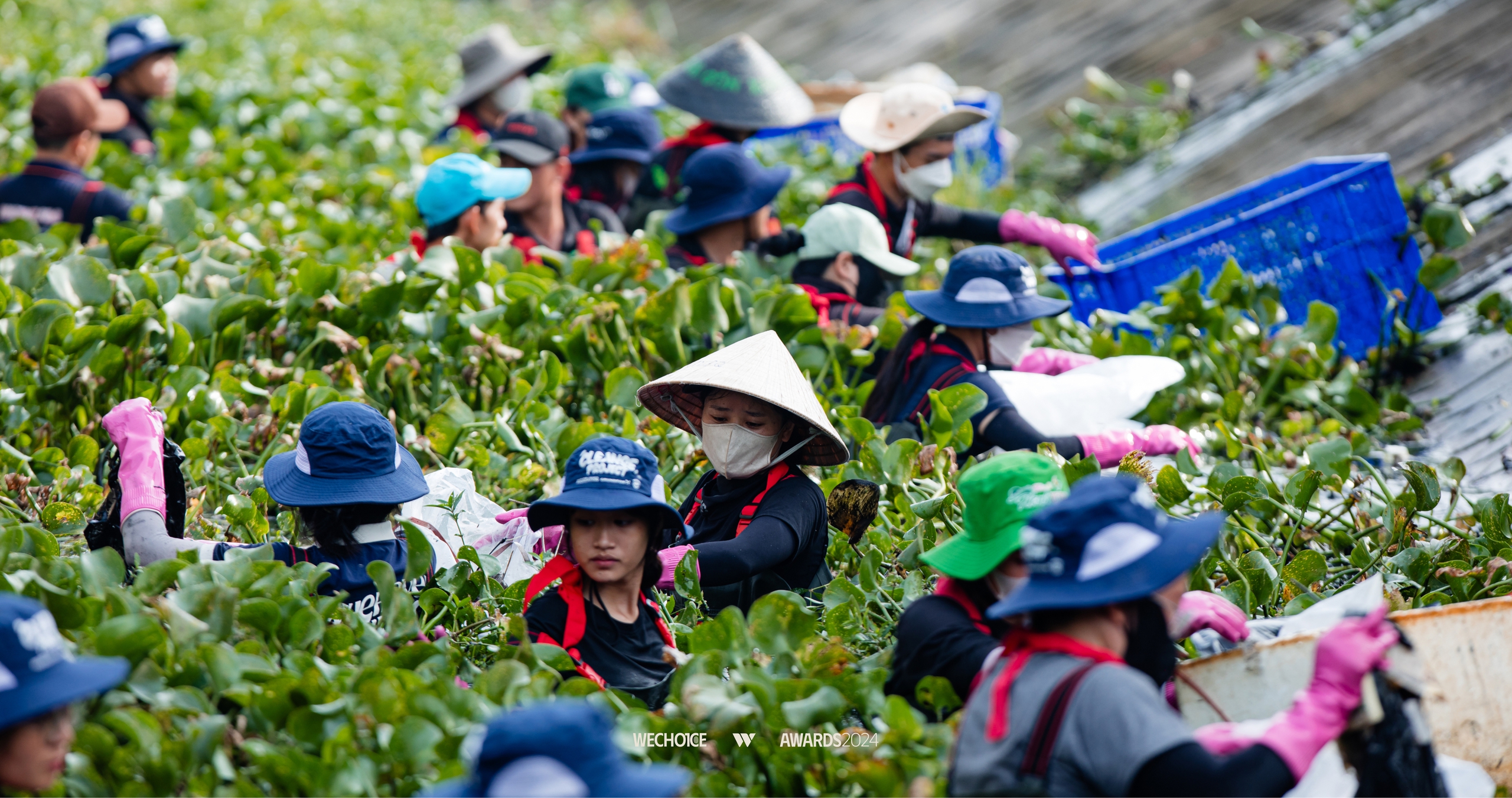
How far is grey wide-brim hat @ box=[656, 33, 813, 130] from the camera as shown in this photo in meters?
6.13

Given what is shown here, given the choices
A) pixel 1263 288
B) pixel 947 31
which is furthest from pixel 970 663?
pixel 947 31

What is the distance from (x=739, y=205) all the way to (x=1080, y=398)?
5.64ft

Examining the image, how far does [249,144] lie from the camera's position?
6.91 m

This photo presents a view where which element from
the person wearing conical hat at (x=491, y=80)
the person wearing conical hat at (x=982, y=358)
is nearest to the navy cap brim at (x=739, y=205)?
the person wearing conical hat at (x=982, y=358)

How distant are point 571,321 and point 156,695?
2173 millimetres

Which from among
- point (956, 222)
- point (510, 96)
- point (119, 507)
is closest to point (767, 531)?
point (119, 507)

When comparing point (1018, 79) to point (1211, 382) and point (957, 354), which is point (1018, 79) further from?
point (957, 354)

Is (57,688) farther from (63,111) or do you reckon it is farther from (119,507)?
(63,111)

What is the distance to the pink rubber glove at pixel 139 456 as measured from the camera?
2830 mm

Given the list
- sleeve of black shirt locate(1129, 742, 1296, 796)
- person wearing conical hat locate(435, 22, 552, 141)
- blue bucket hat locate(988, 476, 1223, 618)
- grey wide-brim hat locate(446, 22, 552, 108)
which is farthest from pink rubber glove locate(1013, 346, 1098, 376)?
grey wide-brim hat locate(446, 22, 552, 108)

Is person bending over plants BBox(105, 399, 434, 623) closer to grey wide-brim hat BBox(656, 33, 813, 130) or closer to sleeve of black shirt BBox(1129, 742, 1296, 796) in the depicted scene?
sleeve of black shirt BBox(1129, 742, 1296, 796)

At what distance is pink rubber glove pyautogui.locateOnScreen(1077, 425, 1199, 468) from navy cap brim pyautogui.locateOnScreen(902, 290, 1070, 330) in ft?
1.22

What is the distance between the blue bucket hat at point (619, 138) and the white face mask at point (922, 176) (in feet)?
5.54

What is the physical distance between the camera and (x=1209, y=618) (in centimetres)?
236
